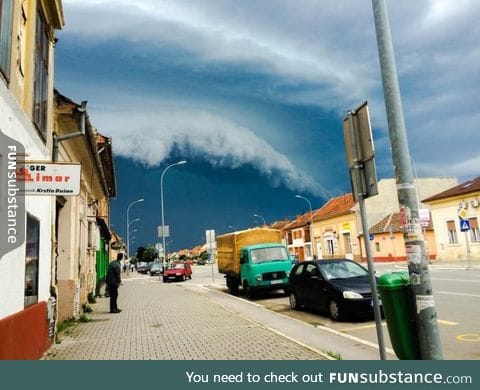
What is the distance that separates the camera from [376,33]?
5582mm

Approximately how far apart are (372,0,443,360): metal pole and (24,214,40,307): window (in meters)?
5.30

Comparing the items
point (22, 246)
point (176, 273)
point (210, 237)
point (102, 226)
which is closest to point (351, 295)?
point (22, 246)

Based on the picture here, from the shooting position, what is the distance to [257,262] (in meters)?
17.9

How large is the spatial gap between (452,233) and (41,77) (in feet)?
122

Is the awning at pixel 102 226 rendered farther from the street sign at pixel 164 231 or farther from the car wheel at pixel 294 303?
the car wheel at pixel 294 303

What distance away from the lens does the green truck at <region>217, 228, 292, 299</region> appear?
17.6 m

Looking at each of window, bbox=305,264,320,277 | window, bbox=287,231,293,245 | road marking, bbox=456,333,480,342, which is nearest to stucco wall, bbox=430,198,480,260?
window, bbox=305,264,320,277

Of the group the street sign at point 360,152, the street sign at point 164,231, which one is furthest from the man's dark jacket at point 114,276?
the street sign at point 164,231

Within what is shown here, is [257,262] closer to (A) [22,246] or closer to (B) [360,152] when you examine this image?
(A) [22,246]

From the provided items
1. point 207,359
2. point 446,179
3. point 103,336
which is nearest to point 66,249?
point 103,336

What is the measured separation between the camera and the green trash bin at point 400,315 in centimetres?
500

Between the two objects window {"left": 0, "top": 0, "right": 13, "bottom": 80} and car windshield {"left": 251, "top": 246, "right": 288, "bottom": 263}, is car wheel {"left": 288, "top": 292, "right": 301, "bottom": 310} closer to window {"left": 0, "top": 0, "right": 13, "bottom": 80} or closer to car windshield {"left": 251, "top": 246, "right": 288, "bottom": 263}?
car windshield {"left": 251, "top": 246, "right": 288, "bottom": 263}
